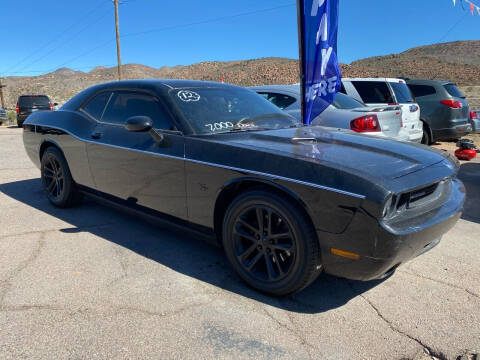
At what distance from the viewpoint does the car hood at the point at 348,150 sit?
2.44 m

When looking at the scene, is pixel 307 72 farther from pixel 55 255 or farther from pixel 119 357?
pixel 119 357

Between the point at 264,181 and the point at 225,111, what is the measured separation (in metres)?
1.15

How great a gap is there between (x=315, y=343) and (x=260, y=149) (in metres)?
1.30

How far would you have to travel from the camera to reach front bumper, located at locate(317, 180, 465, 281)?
223 centimetres

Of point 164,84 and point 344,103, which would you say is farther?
point 344,103

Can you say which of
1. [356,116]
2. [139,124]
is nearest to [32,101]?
[356,116]

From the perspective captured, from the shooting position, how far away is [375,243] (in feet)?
7.33

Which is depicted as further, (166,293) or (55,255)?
(55,255)

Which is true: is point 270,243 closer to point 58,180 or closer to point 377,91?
point 58,180

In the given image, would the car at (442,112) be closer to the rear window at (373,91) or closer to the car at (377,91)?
the car at (377,91)

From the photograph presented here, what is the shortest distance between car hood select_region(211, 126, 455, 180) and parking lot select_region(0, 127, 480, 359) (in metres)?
0.95

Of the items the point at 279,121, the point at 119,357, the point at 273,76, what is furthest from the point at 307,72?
the point at 273,76

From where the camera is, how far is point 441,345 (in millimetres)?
2244

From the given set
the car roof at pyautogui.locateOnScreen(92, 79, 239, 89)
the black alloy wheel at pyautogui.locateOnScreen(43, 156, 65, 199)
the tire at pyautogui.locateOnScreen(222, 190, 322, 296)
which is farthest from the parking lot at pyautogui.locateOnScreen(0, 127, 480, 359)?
the car roof at pyautogui.locateOnScreen(92, 79, 239, 89)
